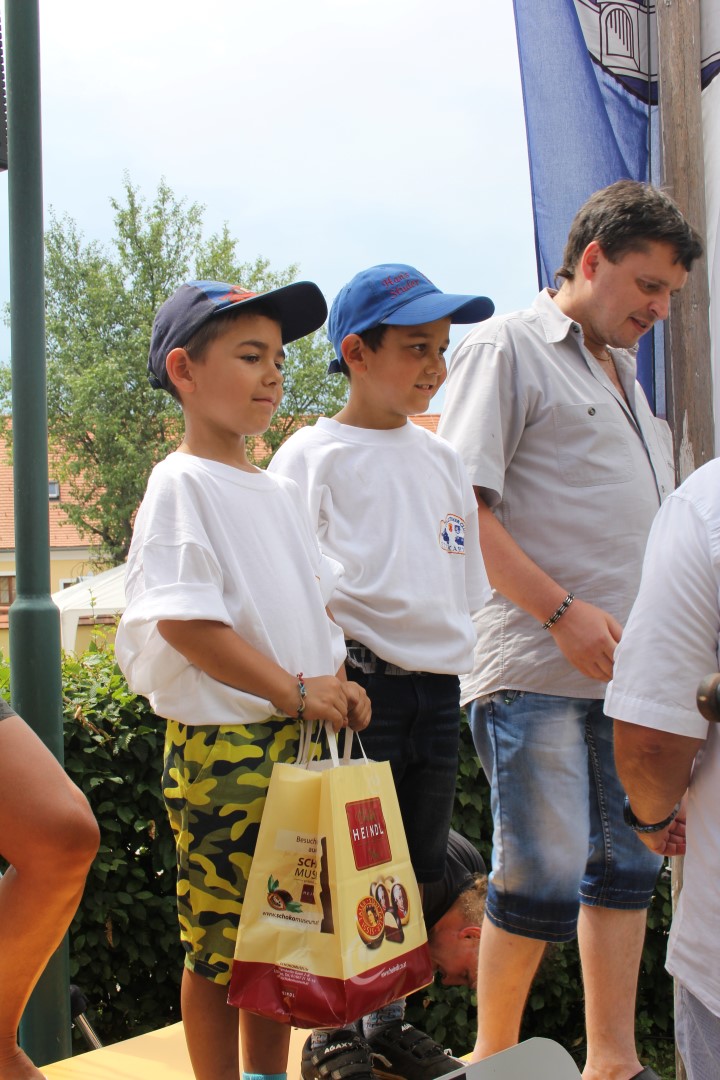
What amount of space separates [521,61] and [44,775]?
230cm

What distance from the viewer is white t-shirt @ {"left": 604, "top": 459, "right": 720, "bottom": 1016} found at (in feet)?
4.92

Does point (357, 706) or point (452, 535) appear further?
point (452, 535)

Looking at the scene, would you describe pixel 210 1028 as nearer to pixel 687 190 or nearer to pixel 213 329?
pixel 213 329

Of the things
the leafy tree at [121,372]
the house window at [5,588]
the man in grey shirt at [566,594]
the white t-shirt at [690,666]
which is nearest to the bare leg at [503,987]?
the man in grey shirt at [566,594]

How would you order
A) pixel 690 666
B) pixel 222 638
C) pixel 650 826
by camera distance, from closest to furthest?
1. pixel 690 666
2. pixel 650 826
3. pixel 222 638

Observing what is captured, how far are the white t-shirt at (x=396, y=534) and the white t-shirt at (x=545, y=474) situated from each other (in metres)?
0.13

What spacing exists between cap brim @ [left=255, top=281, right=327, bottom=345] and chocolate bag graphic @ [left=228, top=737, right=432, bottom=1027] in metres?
1.03

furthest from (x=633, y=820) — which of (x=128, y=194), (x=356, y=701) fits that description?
(x=128, y=194)

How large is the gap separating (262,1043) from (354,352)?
1585 mm

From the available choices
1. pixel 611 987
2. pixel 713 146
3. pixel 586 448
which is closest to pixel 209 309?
pixel 586 448

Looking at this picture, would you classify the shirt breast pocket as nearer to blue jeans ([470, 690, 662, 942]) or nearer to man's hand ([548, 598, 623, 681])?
man's hand ([548, 598, 623, 681])

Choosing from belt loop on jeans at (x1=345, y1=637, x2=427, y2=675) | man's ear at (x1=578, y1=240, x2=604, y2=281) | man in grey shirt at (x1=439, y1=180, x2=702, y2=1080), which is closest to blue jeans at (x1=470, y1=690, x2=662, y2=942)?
man in grey shirt at (x1=439, y1=180, x2=702, y2=1080)

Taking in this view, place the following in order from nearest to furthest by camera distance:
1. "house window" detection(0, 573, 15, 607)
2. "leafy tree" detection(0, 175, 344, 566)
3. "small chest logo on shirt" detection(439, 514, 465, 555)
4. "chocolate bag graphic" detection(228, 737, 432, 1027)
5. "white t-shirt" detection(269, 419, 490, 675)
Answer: "chocolate bag graphic" detection(228, 737, 432, 1027), "white t-shirt" detection(269, 419, 490, 675), "small chest logo on shirt" detection(439, 514, 465, 555), "leafy tree" detection(0, 175, 344, 566), "house window" detection(0, 573, 15, 607)

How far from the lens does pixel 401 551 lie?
249cm
